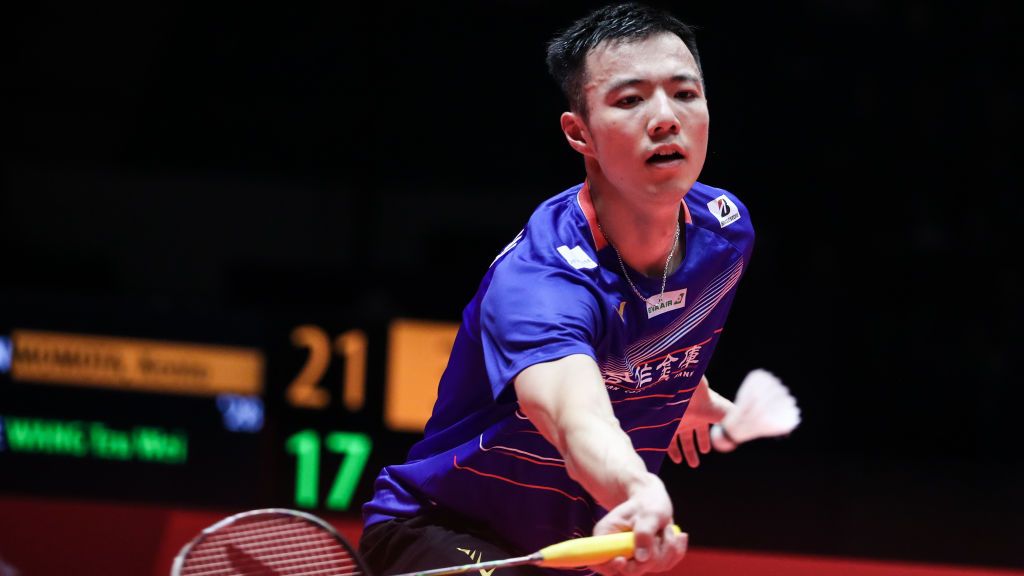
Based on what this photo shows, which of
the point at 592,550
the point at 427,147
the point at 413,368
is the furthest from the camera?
the point at 427,147

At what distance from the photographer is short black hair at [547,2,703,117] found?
260 centimetres

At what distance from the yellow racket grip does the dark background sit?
449cm

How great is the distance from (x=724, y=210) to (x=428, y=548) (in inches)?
37.9

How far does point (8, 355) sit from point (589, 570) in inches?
160

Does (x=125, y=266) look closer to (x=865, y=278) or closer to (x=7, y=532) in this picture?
(x=7, y=532)

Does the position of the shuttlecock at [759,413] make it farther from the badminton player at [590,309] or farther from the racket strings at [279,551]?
the racket strings at [279,551]

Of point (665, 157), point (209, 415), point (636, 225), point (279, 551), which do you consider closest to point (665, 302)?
point (636, 225)

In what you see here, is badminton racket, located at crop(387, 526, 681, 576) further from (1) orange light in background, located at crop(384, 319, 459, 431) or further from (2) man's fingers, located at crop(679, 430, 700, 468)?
(1) orange light in background, located at crop(384, 319, 459, 431)

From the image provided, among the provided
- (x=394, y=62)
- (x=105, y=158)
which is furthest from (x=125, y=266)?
(x=394, y=62)

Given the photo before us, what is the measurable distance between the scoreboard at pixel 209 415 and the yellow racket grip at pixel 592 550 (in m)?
3.91

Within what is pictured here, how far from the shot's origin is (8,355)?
6.00 m

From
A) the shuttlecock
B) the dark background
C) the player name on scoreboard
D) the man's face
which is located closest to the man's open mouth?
the man's face

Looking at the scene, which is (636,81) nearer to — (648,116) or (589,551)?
(648,116)

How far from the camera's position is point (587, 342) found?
2377 mm
